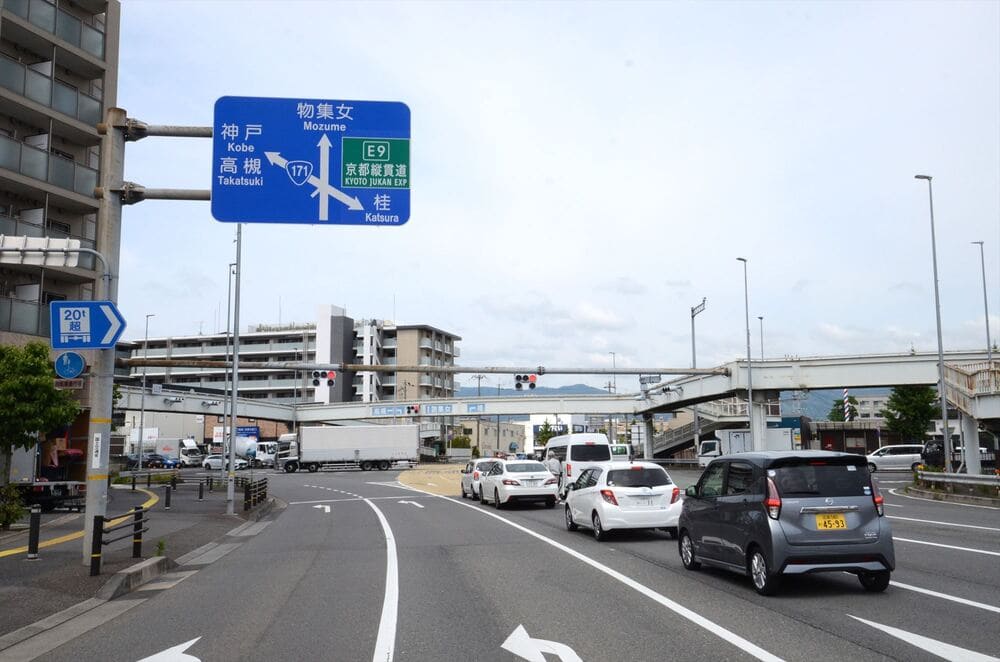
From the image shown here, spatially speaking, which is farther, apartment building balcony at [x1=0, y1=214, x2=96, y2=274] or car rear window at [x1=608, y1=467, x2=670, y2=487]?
apartment building balcony at [x1=0, y1=214, x2=96, y2=274]

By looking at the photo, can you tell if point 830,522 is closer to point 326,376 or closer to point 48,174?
point 326,376

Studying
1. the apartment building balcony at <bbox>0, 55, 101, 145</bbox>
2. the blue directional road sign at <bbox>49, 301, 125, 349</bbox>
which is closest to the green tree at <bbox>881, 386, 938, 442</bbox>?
the apartment building balcony at <bbox>0, 55, 101, 145</bbox>

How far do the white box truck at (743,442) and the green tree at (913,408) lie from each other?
740 inches

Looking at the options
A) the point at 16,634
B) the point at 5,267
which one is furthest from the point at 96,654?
the point at 5,267

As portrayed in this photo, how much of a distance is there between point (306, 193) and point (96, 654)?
7.92 m

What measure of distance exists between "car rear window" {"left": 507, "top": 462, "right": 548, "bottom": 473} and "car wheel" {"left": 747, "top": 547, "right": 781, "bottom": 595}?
55.9 feet

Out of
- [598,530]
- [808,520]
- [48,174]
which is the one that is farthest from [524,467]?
[48,174]

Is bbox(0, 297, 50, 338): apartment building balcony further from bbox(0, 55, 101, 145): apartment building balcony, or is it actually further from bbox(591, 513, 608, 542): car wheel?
bbox(591, 513, 608, 542): car wheel

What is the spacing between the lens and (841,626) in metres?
8.08

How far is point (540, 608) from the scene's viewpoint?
9.34 m

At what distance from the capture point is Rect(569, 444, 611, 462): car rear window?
31.3 metres

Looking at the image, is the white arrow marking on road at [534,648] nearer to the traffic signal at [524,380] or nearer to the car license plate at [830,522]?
the car license plate at [830,522]

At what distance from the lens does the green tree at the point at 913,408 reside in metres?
67.9

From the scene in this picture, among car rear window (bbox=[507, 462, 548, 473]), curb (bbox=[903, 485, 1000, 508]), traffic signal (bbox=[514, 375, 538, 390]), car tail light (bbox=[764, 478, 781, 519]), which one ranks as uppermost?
traffic signal (bbox=[514, 375, 538, 390])
